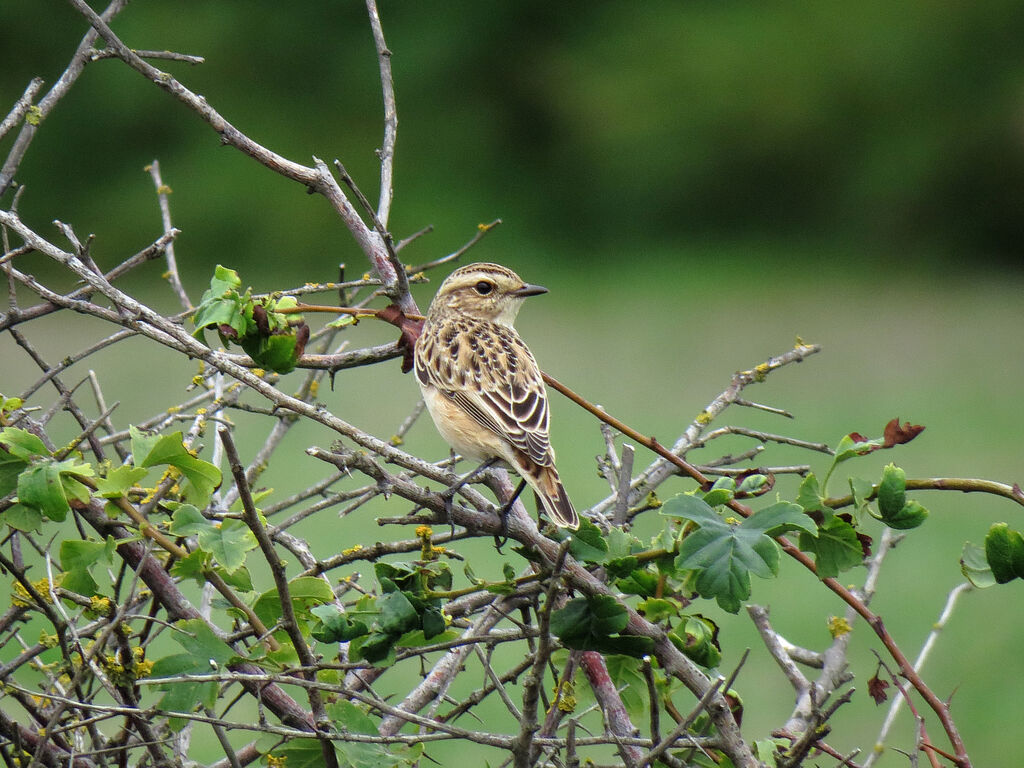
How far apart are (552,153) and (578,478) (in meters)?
6.49

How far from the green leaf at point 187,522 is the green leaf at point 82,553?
100 mm

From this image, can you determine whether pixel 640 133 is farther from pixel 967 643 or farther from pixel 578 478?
pixel 967 643

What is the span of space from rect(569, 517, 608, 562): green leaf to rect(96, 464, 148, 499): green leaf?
0.49 m

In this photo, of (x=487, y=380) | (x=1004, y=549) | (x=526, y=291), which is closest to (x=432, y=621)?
(x=1004, y=549)

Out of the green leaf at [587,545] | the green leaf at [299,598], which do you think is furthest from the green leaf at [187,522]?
the green leaf at [587,545]

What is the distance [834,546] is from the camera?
1.33 m

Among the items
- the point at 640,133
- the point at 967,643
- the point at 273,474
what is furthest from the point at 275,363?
the point at 640,133

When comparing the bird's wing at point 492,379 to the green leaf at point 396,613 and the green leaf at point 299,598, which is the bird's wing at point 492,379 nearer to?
the green leaf at point 299,598

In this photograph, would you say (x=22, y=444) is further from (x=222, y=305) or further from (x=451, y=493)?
(x=451, y=493)

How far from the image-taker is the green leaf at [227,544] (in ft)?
4.38

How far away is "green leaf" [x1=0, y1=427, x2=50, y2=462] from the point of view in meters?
1.37

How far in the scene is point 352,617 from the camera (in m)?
1.29

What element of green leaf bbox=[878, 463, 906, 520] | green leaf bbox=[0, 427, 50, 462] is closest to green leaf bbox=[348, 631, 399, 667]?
green leaf bbox=[0, 427, 50, 462]

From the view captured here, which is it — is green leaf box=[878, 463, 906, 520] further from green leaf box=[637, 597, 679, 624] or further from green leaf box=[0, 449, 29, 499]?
green leaf box=[0, 449, 29, 499]
